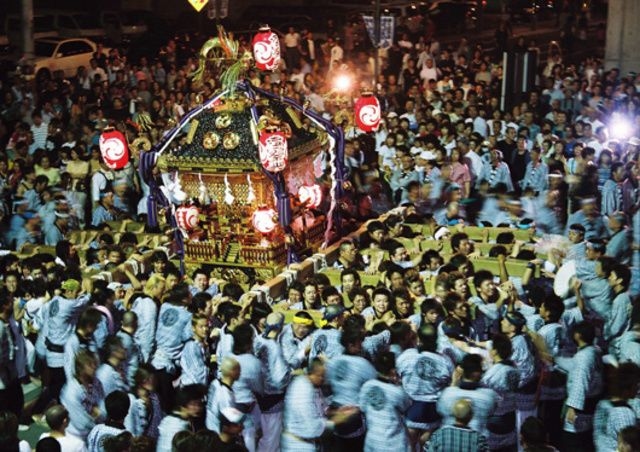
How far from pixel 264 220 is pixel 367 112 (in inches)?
96.0

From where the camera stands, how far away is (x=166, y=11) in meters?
32.6

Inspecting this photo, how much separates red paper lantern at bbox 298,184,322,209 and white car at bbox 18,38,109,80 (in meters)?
11.5

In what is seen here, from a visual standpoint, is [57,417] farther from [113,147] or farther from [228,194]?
[113,147]

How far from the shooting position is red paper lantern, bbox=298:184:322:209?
12773 mm

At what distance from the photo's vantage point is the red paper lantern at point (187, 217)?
12.4 metres

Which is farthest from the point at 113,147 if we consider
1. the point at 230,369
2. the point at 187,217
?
the point at 230,369

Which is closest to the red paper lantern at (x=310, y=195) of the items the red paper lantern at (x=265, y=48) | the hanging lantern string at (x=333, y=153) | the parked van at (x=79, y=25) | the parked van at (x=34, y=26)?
the hanging lantern string at (x=333, y=153)

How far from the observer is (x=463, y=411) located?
6496mm

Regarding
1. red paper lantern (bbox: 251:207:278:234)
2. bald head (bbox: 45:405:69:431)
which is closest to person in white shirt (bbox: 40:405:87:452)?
bald head (bbox: 45:405:69:431)

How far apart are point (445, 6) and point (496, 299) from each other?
2471 centimetres

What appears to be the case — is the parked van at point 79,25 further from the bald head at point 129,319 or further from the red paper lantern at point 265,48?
the bald head at point 129,319

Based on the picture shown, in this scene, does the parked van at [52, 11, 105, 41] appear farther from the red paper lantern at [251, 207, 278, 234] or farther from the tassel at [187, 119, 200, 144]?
the red paper lantern at [251, 207, 278, 234]

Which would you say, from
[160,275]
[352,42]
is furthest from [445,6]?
[160,275]

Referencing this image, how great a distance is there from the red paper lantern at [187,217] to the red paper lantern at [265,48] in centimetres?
211
